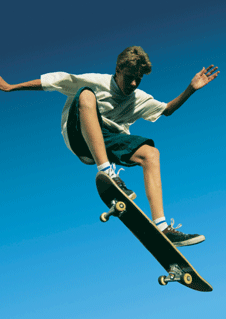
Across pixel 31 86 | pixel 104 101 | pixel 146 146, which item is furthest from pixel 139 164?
→ pixel 31 86

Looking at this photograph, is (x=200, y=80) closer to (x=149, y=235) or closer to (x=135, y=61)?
(x=135, y=61)

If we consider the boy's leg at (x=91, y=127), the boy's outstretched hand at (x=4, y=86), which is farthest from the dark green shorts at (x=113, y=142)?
the boy's outstretched hand at (x=4, y=86)

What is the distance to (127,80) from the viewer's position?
18.9 ft

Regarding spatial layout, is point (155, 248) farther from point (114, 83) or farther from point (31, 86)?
point (31, 86)

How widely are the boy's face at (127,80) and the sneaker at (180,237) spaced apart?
7.64ft

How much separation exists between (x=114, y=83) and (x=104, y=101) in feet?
1.13

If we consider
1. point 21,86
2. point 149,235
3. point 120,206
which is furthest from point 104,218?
point 21,86

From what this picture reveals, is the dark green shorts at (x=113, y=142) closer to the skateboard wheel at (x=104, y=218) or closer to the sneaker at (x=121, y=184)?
the sneaker at (x=121, y=184)

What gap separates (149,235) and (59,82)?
2766 mm

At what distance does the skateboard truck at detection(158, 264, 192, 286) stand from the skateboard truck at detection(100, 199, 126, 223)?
4.08ft

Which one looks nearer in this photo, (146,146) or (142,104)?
(146,146)

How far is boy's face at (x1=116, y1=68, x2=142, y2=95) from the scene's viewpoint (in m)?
5.73

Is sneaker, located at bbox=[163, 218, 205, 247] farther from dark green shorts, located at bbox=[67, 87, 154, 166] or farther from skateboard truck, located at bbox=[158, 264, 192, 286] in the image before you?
dark green shorts, located at bbox=[67, 87, 154, 166]

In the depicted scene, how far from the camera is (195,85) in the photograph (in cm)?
615
